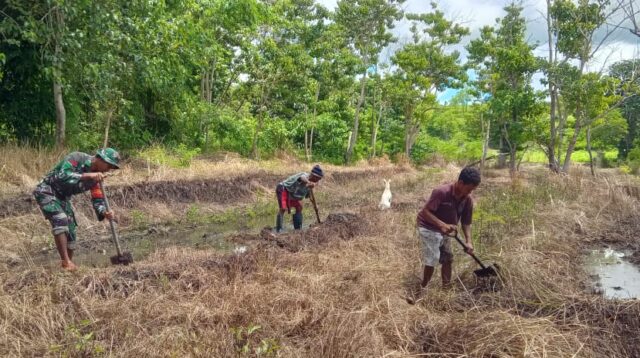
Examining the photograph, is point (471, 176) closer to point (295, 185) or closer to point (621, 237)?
point (295, 185)

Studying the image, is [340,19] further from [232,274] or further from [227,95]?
[232,274]

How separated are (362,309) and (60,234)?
3613 millimetres

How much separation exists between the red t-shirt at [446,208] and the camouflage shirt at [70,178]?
12.1 feet

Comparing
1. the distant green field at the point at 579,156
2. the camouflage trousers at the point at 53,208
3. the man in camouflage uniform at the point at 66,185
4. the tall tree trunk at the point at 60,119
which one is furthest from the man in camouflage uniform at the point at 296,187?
the distant green field at the point at 579,156

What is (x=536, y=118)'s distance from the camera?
18375mm

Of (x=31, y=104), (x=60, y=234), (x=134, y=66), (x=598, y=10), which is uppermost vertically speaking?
(x=598, y=10)

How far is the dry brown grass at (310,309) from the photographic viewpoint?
3592 millimetres

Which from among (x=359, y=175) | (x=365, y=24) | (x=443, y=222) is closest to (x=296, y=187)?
(x=443, y=222)

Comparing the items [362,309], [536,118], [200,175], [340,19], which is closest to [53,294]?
[362,309]

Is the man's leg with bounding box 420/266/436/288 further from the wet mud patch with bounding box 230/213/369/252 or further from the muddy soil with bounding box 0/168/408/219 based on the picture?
the muddy soil with bounding box 0/168/408/219

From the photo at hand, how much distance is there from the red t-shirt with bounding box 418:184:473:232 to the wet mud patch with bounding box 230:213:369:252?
2144mm

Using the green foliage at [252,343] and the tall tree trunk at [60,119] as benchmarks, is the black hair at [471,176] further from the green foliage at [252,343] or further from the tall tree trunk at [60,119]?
the tall tree trunk at [60,119]

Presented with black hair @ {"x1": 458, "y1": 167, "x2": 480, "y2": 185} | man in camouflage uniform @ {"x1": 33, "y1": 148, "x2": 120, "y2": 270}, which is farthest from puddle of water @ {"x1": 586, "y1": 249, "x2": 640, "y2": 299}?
man in camouflage uniform @ {"x1": 33, "y1": 148, "x2": 120, "y2": 270}

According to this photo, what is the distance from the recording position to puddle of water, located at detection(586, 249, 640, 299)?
5.78 meters
